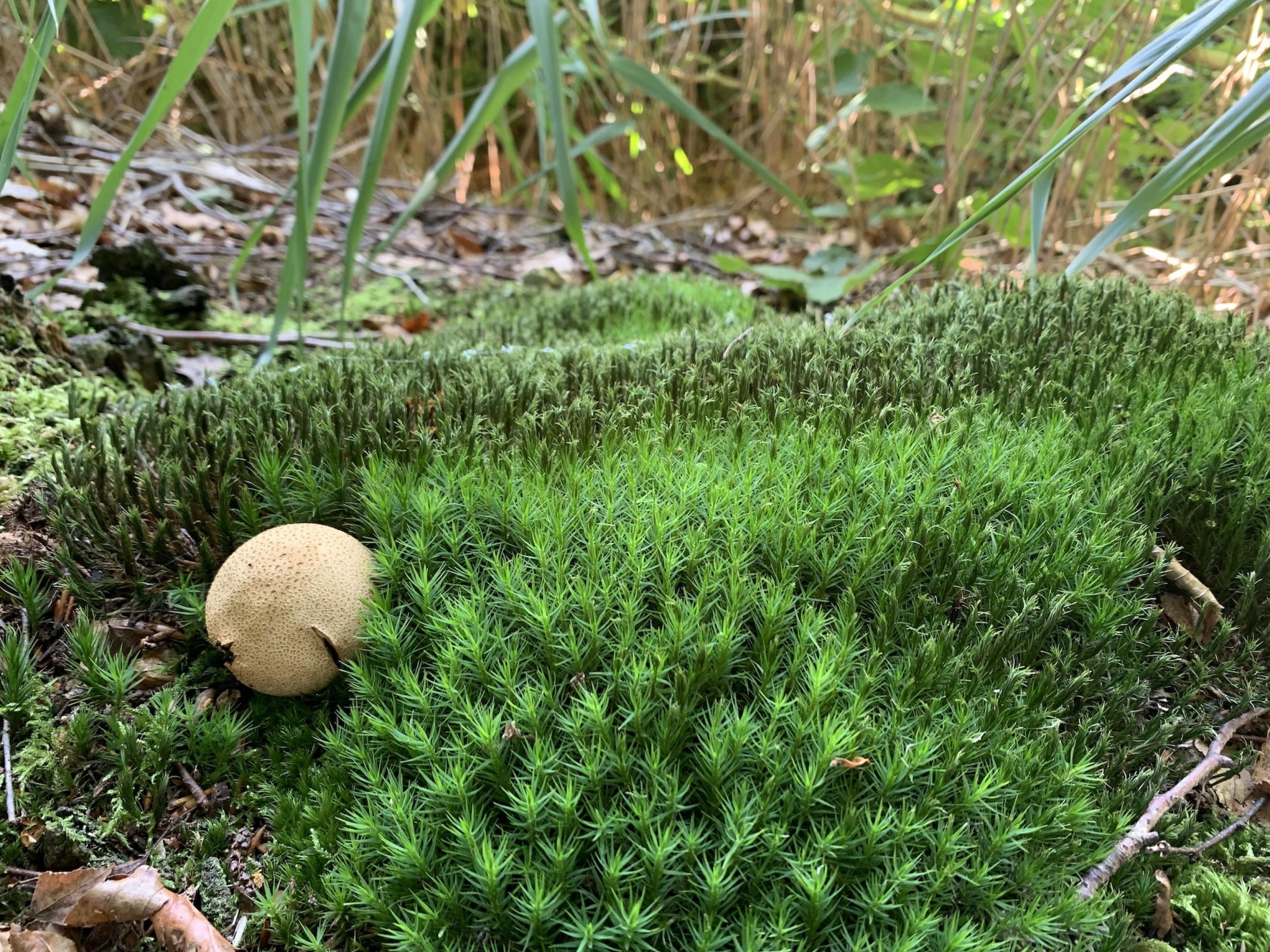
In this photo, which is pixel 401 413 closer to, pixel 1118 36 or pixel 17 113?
pixel 17 113

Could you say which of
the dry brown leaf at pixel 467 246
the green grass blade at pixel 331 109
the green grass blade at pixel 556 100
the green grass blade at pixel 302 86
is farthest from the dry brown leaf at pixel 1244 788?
the dry brown leaf at pixel 467 246

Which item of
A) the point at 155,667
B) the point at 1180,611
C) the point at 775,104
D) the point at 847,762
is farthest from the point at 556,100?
the point at 775,104

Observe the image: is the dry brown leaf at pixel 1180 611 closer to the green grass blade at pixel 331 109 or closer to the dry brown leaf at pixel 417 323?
the green grass blade at pixel 331 109

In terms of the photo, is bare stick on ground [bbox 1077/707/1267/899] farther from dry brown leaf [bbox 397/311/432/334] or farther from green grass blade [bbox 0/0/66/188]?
dry brown leaf [bbox 397/311/432/334]

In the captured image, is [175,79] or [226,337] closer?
[175,79]

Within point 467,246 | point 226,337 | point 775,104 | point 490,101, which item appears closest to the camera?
point 490,101

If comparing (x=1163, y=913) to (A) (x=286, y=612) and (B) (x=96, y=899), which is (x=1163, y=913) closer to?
(A) (x=286, y=612)
